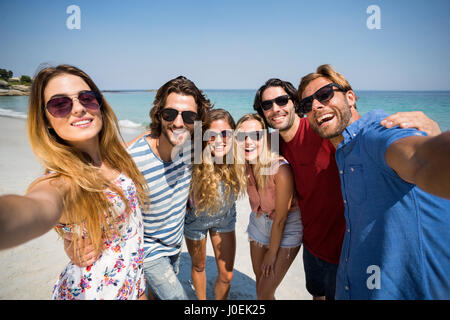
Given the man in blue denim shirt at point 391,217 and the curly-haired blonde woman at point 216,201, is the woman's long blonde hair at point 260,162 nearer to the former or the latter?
the curly-haired blonde woman at point 216,201

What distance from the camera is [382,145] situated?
1408 mm

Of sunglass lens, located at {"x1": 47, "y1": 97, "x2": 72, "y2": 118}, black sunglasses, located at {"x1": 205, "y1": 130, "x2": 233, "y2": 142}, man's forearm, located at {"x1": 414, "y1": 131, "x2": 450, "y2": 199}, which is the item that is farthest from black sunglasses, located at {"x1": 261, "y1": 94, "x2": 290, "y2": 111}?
sunglass lens, located at {"x1": 47, "y1": 97, "x2": 72, "y2": 118}

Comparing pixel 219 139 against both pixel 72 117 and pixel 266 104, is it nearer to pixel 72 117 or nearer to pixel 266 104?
pixel 266 104

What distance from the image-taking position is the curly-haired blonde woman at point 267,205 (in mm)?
2727

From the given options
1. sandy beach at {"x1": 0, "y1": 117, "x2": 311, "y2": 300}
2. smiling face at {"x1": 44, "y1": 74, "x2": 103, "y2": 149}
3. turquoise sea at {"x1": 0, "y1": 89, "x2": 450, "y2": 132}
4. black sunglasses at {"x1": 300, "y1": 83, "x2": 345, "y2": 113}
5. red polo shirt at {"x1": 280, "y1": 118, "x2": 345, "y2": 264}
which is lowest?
sandy beach at {"x1": 0, "y1": 117, "x2": 311, "y2": 300}

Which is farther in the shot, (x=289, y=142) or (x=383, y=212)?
(x=289, y=142)

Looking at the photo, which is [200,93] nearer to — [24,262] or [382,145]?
[382,145]

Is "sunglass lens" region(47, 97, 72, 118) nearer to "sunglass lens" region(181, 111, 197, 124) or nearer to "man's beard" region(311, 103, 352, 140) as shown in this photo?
"sunglass lens" region(181, 111, 197, 124)

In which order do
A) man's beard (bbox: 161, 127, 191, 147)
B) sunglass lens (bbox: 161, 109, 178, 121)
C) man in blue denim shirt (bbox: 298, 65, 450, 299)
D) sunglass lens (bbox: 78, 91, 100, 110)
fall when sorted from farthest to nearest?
sunglass lens (bbox: 161, 109, 178, 121) → man's beard (bbox: 161, 127, 191, 147) → sunglass lens (bbox: 78, 91, 100, 110) → man in blue denim shirt (bbox: 298, 65, 450, 299)

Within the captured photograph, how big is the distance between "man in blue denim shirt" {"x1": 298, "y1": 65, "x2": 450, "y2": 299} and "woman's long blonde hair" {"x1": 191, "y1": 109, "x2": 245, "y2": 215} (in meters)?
1.51

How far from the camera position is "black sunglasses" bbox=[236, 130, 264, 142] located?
301 centimetres
